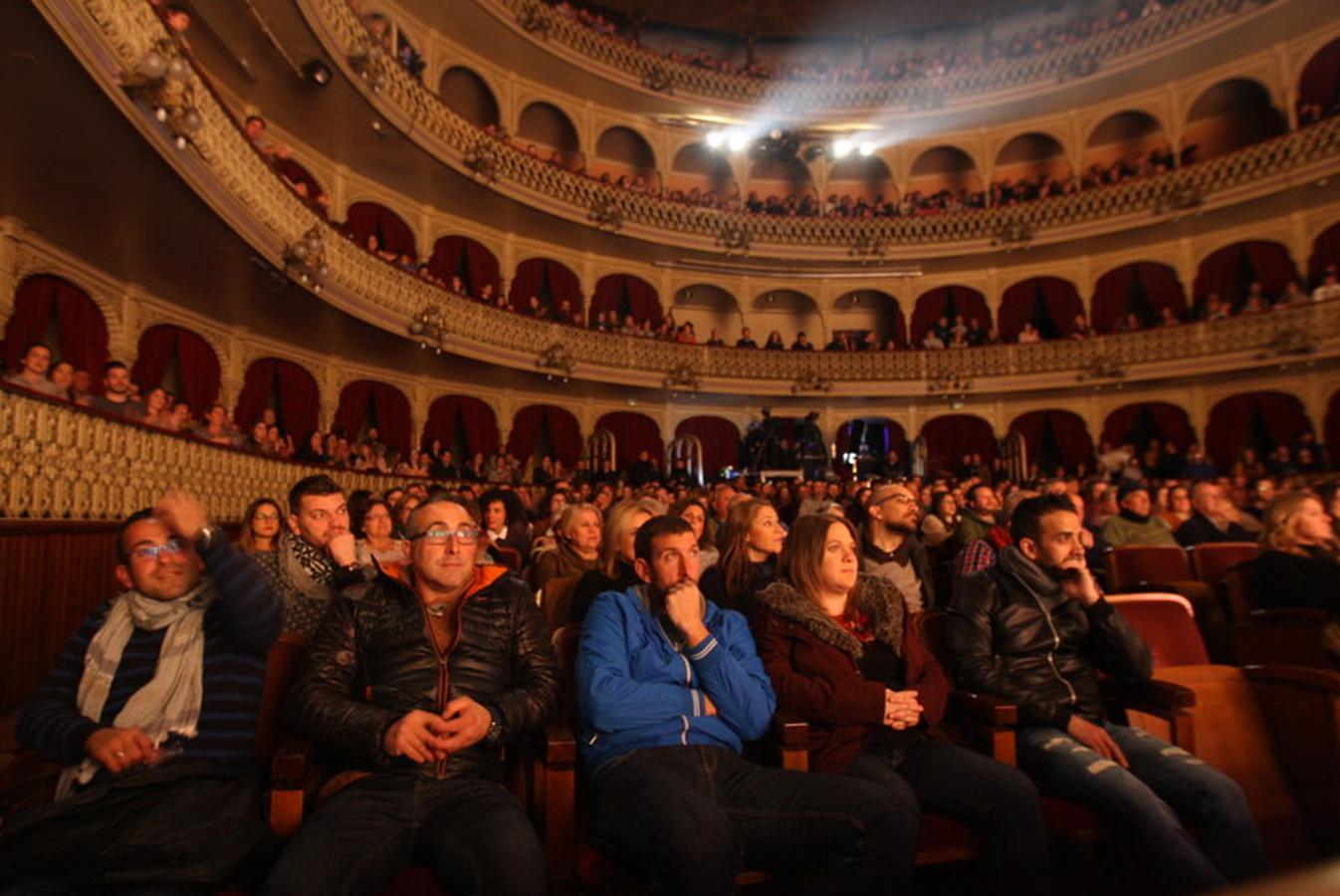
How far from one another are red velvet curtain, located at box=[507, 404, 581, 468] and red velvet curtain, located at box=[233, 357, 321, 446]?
387 cm

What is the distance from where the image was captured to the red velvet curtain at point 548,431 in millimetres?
14477

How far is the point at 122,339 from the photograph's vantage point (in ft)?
26.8

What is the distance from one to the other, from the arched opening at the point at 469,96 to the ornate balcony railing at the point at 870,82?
1.68 meters

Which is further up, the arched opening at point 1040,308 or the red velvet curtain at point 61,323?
the arched opening at point 1040,308

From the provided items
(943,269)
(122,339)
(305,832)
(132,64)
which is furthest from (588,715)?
(943,269)

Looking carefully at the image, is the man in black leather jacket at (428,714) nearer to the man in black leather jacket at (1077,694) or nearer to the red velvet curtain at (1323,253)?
the man in black leather jacket at (1077,694)

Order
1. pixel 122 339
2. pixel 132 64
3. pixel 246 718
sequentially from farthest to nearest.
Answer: pixel 122 339 → pixel 132 64 → pixel 246 718

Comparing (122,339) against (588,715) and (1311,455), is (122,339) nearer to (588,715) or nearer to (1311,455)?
(588,715)

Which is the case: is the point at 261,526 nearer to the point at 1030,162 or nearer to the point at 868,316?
the point at 868,316

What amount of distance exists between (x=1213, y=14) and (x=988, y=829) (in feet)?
54.3

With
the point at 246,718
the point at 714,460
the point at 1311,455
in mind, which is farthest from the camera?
the point at 714,460

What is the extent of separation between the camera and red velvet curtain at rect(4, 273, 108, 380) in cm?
693

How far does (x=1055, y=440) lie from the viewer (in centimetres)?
1583

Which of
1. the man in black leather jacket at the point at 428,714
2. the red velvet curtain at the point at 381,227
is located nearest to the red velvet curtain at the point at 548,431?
the red velvet curtain at the point at 381,227
